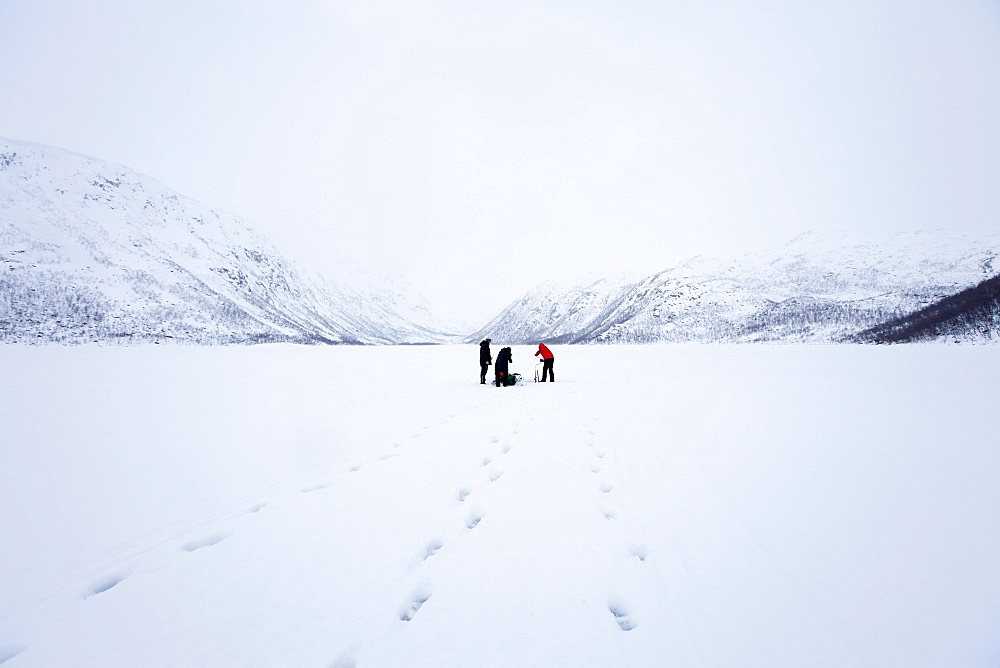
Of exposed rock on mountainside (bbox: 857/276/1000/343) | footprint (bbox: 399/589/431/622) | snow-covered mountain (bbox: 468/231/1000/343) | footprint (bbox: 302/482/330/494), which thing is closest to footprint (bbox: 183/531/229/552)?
footprint (bbox: 302/482/330/494)

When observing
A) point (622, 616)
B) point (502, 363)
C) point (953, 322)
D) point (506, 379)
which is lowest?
point (622, 616)

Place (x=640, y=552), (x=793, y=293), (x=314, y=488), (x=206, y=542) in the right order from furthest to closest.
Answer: (x=793, y=293) < (x=314, y=488) < (x=206, y=542) < (x=640, y=552)

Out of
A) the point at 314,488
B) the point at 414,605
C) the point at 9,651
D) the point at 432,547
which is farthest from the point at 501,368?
the point at 9,651

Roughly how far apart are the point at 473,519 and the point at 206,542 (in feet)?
9.05

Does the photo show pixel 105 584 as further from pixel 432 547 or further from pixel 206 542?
pixel 432 547

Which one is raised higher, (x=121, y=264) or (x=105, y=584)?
(x=121, y=264)

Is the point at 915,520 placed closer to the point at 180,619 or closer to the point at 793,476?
the point at 793,476

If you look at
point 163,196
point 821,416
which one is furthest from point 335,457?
point 163,196

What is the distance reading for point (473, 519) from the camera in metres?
4.64

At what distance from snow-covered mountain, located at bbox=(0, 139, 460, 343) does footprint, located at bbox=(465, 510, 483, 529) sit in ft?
333

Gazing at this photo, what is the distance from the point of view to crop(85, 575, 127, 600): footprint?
3332 millimetres

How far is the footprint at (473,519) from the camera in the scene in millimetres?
4455

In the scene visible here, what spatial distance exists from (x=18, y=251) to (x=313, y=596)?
137 metres

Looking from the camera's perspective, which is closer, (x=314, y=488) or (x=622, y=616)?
(x=622, y=616)
